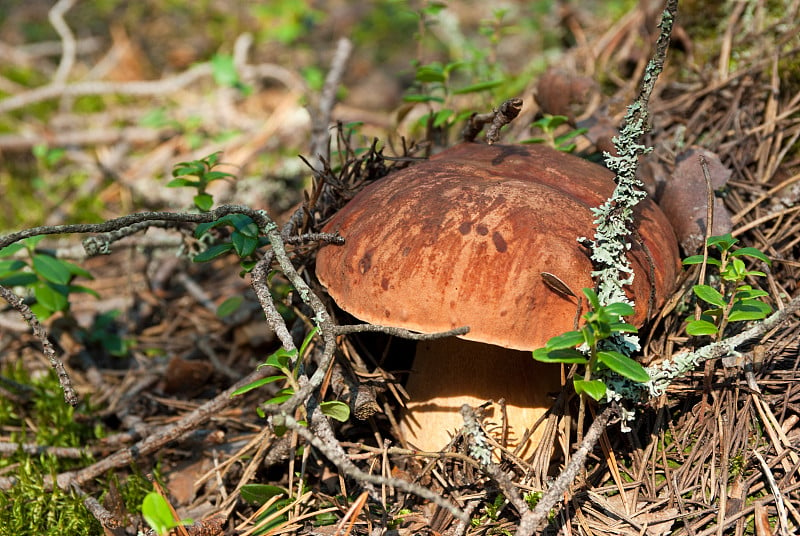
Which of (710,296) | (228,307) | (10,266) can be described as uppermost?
(710,296)

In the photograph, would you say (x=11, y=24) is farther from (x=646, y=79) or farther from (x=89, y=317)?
(x=646, y=79)

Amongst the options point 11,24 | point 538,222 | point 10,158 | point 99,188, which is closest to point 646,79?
point 538,222

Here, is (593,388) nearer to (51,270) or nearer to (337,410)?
(337,410)

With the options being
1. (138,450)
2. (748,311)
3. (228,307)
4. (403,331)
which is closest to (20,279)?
(228,307)

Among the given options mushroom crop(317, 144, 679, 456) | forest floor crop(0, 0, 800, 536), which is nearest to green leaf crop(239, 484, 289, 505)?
forest floor crop(0, 0, 800, 536)

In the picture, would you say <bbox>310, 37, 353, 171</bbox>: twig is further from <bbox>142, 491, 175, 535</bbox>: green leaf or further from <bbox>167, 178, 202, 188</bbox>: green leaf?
<bbox>142, 491, 175, 535</bbox>: green leaf

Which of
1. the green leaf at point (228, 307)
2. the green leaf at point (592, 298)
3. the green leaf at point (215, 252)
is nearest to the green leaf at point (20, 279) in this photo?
the green leaf at point (228, 307)

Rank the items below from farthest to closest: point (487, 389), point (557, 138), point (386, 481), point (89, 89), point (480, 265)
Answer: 1. point (89, 89)
2. point (557, 138)
3. point (487, 389)
4. point (480, 265)
5. point (386, 481)
